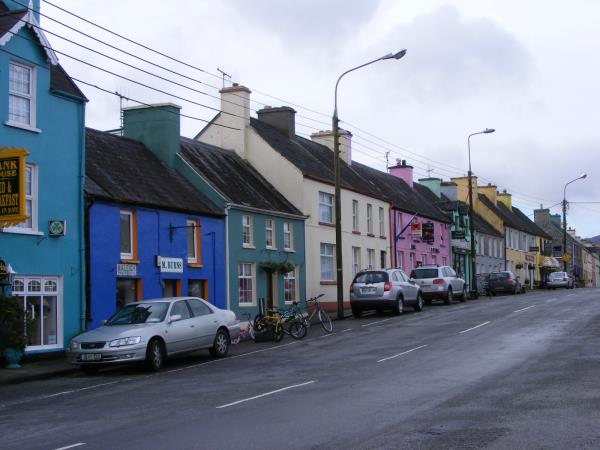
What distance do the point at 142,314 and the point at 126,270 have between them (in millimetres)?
5701

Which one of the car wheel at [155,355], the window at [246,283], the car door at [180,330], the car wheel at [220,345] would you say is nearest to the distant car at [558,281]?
the window at [246,283]

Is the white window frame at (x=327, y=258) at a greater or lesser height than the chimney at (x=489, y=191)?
lesser

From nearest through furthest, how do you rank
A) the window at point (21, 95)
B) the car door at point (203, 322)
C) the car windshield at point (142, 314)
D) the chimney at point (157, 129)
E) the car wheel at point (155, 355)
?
1. the car wheel at point (155, 355)
2. the car windshield at point (142, 314)
3. the car door at point (203, 322)
4. the window at point (21, 95)
5. the chimney at point (157, 129)

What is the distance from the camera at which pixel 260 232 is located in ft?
104

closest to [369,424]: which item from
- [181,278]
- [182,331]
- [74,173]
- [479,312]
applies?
[182,331]

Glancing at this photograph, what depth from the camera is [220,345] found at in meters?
19.9

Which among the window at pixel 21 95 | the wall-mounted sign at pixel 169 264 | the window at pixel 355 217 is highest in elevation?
the window at pixel 21 95

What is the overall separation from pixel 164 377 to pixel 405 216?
108ft

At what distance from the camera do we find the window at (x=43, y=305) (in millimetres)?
20266

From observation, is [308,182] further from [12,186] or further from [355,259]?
[12,186]

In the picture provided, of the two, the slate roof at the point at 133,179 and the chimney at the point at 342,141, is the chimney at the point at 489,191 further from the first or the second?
the slate roof at the point at 133,179

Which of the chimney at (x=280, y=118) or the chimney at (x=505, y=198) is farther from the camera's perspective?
the chimney at (x=505, y=198)

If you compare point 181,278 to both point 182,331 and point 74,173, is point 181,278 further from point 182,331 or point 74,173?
point 182,331

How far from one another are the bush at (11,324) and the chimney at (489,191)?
63.5 metres
